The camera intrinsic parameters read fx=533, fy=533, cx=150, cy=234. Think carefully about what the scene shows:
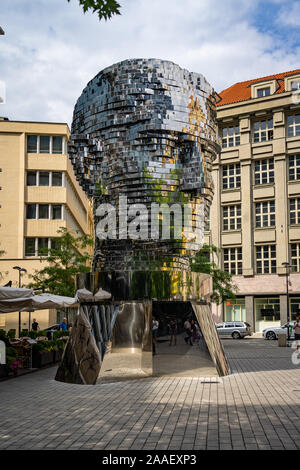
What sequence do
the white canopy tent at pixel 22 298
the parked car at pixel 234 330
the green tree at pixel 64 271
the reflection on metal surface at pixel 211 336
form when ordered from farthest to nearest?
the parked car at pixel 234 330
the green tree at pixel 64 271
the reflection on metal surface at pixel 211 336
the white canopy tent at pixel 22 298

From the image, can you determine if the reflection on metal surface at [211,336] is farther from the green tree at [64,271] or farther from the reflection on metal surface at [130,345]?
the green tree at [64,271]

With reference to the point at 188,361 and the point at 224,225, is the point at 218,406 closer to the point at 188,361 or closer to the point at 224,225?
the point at 188,361

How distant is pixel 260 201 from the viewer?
4956 cm

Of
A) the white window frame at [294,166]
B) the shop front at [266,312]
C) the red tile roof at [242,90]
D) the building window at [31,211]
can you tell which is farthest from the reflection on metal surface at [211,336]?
the red tile roof at [242,90]

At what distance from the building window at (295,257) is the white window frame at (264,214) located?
9.19ft

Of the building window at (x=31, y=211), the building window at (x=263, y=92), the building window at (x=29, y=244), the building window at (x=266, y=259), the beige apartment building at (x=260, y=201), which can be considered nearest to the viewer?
the building window at (x=29, y=244)

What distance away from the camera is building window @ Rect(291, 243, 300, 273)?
46719 millimetres

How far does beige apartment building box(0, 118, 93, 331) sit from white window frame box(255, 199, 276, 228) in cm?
1758

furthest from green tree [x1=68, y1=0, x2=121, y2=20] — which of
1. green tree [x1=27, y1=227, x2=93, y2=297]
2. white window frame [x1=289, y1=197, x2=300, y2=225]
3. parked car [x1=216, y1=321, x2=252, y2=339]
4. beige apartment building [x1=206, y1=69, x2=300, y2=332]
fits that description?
white window frame [x1=289, y1=197, x2=300, y2=225]

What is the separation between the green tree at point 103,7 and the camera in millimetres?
6133

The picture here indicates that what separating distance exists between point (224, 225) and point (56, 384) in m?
40.3

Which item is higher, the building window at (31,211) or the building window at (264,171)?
the building window at (264,171)

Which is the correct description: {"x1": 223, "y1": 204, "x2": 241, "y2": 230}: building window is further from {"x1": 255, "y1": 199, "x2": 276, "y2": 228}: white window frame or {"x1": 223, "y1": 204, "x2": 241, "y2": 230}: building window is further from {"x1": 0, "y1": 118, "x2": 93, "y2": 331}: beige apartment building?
{"x1": 0, "y1": 118, "x2": 93, "y2": 331}: beige apartment building
